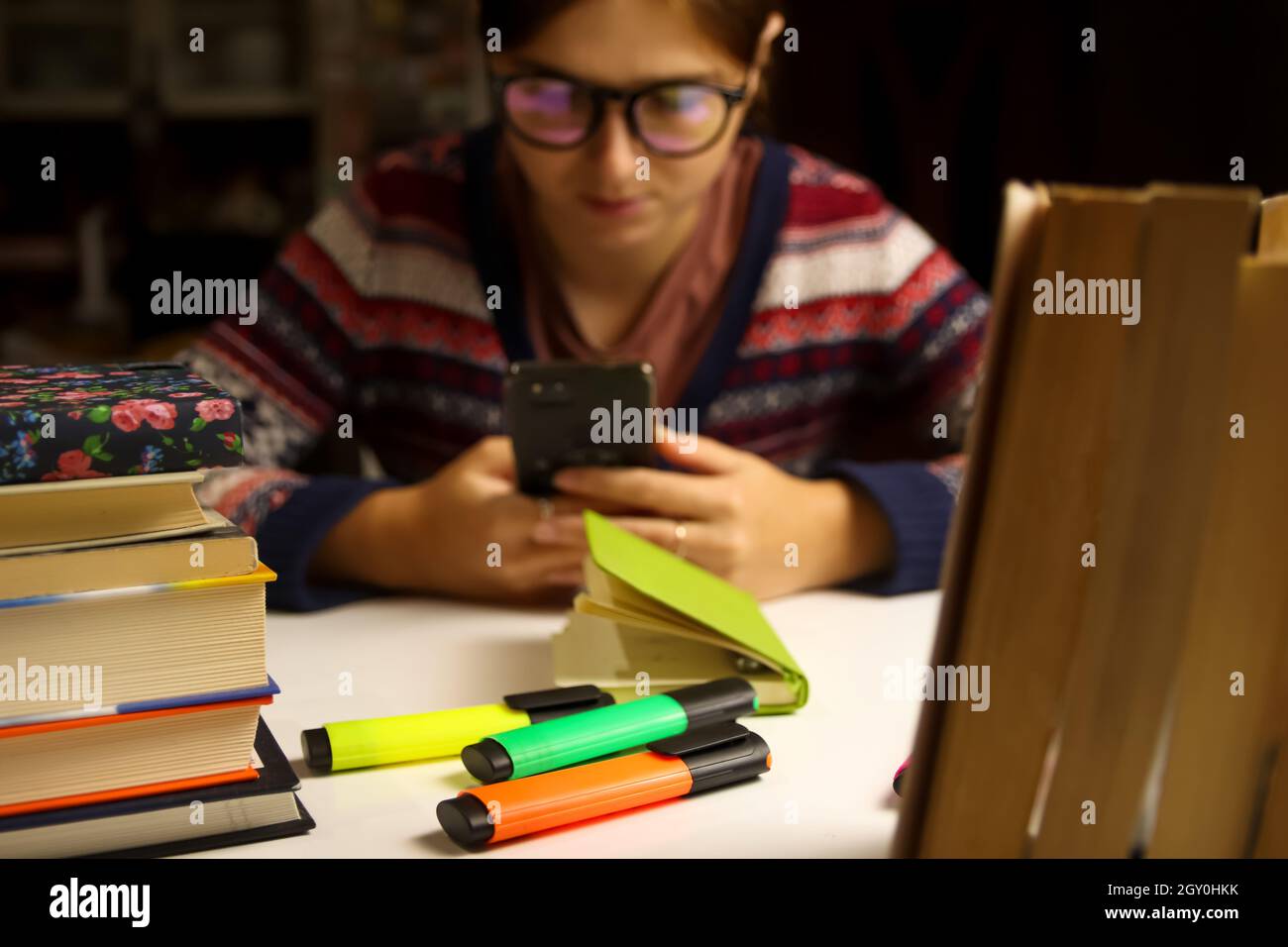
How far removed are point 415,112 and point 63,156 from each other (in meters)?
0.92

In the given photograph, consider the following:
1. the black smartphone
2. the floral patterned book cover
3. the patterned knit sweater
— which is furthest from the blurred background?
the floral patterned book cover

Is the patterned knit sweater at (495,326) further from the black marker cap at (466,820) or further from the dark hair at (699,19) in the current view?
the black marker cap at (466,820)

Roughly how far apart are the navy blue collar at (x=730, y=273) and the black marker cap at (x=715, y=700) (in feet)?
1.82

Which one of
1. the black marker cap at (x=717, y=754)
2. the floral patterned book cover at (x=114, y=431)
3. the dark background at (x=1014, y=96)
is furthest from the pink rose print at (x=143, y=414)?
the dark background at (x=1014, y=96)

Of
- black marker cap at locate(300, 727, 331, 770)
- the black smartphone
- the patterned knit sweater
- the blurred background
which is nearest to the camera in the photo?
black marker cap at locate(300, 727, 331, 770)

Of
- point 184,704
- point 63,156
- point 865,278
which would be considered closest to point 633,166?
point 865,278

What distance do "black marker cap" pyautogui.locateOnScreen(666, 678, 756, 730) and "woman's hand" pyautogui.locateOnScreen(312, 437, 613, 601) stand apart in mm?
253

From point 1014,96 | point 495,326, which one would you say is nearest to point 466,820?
point 495,326

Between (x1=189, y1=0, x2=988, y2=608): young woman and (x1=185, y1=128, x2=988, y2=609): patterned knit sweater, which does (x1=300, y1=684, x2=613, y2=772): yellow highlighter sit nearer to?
(x1=189, y1=0, x2=988, y2=608): young woman

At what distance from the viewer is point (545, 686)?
686 mm

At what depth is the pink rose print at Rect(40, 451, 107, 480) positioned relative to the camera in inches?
18.2

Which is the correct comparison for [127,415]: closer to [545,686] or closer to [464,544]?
[545,686]

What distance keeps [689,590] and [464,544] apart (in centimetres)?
21
